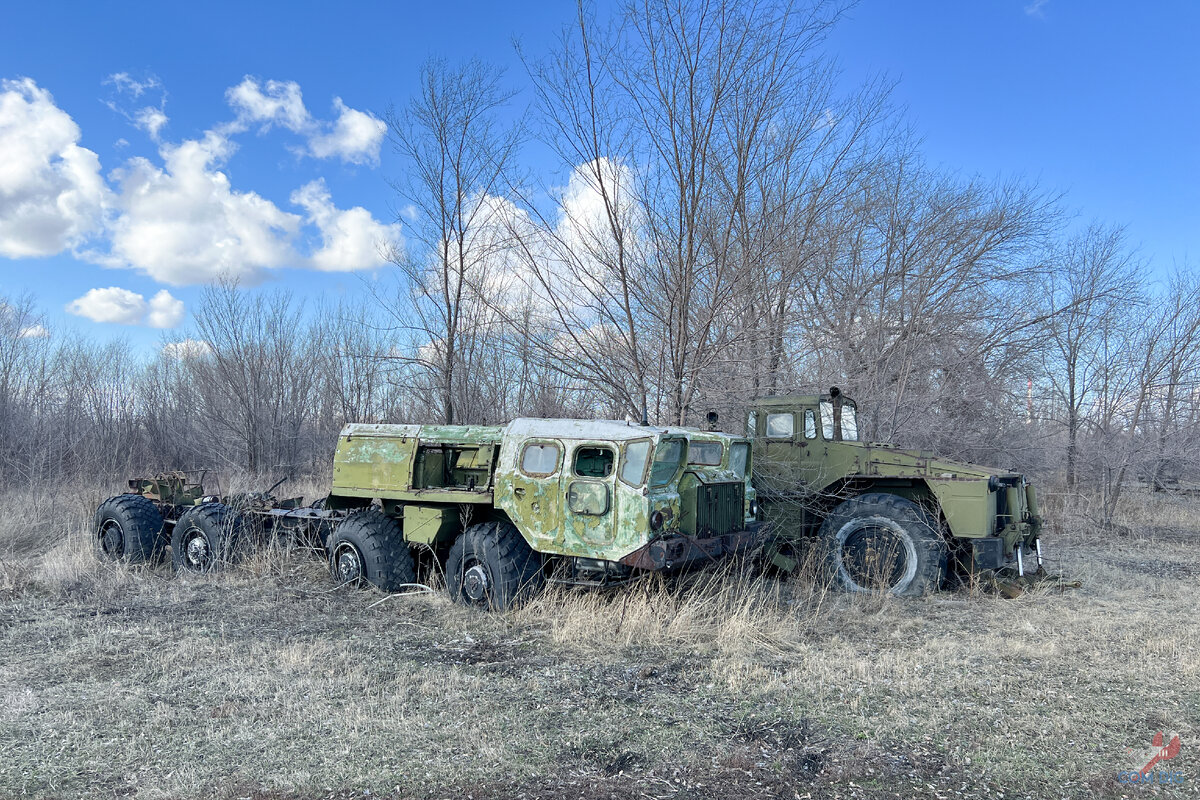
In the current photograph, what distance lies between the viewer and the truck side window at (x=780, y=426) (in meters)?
9.02

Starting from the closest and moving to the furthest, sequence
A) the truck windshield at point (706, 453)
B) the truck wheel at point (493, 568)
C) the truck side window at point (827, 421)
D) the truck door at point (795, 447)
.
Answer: the truck wheel at point (493, 568) → the truck windshield at point (706, 453) → the truck door at point (795, 447) → the truck side window at point (827, 421)

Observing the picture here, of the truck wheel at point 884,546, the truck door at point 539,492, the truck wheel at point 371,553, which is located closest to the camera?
the truck door at point 539,492

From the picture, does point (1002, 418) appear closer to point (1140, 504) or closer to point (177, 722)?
point (1140, 504)

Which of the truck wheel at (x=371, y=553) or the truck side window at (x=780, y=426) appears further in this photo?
the truck side window at (x=780, y=426)

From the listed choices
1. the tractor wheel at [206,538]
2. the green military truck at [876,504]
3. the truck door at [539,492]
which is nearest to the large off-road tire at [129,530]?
the tractor wheel at [206,538]

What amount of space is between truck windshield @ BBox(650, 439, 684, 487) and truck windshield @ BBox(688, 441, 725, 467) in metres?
0.21

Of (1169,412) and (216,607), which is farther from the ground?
(1169,412)

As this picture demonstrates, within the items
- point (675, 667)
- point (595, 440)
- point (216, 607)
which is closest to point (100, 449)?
point (216, 607)

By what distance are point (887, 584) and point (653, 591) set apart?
2.70 m

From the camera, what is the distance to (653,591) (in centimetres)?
709

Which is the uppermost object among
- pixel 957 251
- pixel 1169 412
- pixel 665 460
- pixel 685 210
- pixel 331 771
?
pixel 957 251

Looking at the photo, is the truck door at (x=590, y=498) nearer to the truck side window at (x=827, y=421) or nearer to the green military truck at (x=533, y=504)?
the green military truck at (x=533, y=504)

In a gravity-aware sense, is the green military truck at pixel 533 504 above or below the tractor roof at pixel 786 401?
below

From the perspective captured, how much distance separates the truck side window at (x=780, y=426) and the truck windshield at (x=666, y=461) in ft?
7.91
